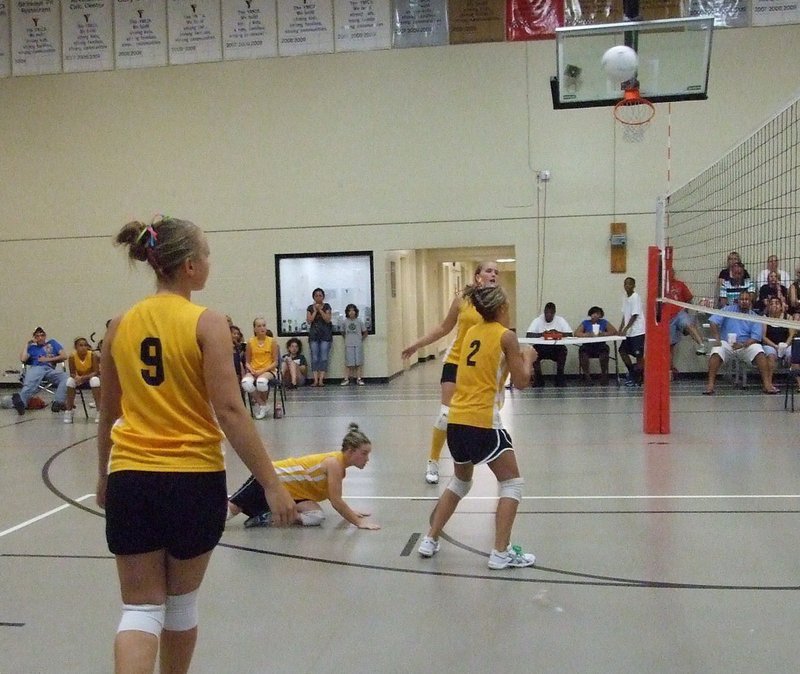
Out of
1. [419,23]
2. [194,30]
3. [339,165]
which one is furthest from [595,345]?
[194,30]

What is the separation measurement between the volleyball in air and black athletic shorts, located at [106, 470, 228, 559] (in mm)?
7411

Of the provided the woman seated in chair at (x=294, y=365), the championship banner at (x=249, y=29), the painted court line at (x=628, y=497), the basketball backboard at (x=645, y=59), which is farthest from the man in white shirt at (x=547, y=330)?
the painted court line at (x=628, y=497)

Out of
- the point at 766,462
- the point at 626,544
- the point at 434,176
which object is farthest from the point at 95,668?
the point at 434,176

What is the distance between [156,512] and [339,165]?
12622mm

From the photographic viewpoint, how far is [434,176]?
46.0 feet

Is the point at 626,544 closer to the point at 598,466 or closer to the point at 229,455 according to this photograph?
the point at 598,466

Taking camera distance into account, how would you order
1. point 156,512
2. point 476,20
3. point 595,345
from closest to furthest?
1. point 156,512
2. point 595,345
3. point 476,20

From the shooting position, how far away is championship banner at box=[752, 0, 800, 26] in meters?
12.9

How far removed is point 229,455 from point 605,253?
8277mm

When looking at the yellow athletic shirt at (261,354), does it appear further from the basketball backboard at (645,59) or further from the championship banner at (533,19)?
the championship banner at (533,19)

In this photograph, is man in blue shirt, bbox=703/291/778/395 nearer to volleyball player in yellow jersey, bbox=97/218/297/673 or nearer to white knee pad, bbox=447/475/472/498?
white knee pad, bbox=447/475/472/498

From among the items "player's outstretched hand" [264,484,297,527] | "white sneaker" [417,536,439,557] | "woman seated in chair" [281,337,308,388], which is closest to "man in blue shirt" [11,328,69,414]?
"woman seated in chair" [281,337,308,388]

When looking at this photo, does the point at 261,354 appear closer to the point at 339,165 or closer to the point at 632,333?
the point at 339,165

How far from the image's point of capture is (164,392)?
2168 mm
